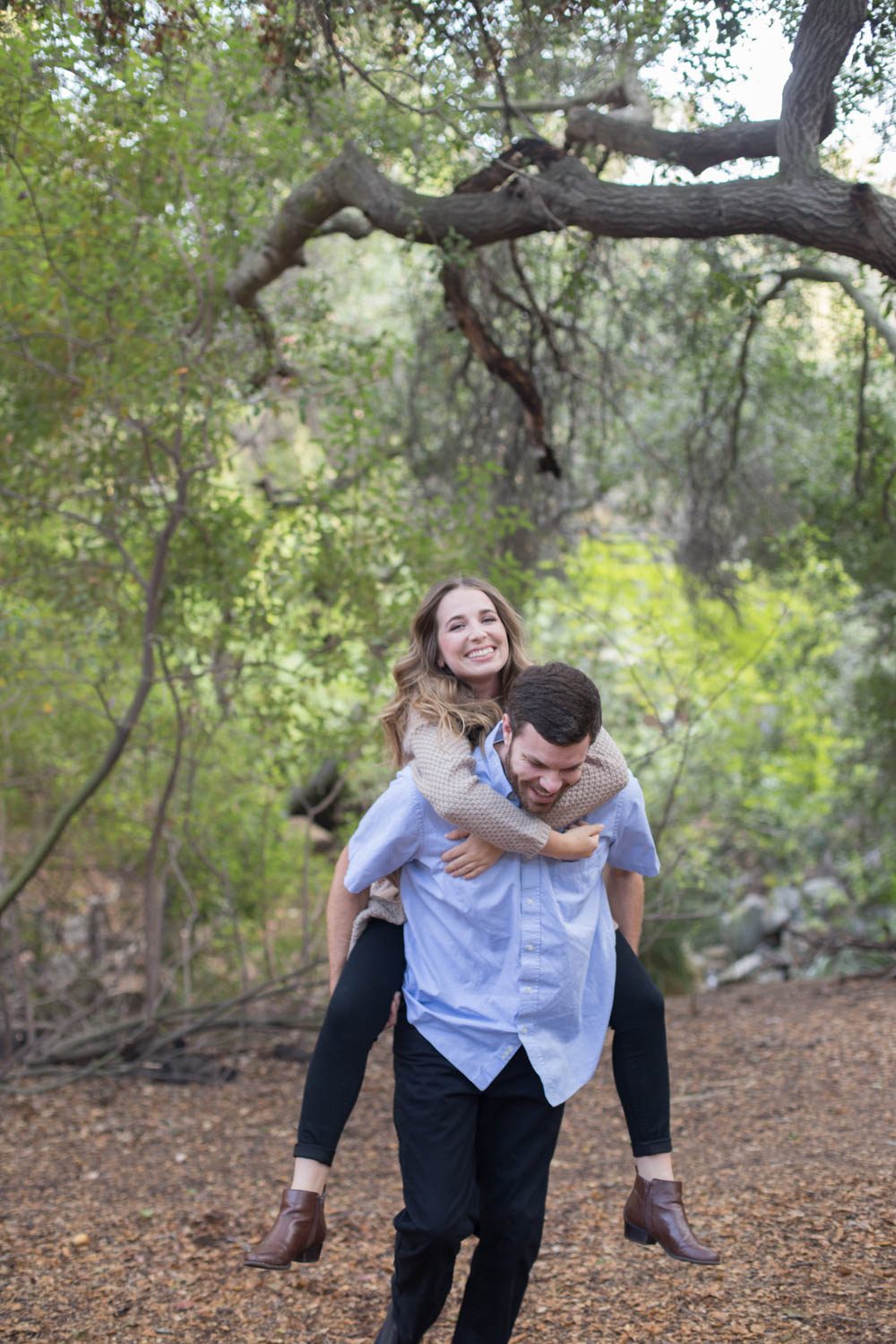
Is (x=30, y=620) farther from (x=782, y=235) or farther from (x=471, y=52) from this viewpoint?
(x=782, y=235)

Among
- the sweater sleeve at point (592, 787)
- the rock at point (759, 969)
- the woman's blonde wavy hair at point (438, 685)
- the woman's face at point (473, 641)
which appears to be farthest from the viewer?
the rock at point (759, 969)

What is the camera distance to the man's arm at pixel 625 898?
7.79 feet

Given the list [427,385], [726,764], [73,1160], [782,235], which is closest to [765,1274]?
[73,1160]

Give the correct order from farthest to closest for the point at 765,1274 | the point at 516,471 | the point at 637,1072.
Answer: the point at 516,471 → the point at 765,1274 → the point at 637,1072

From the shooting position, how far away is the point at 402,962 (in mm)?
2211

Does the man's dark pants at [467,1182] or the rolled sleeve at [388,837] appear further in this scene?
the rolled sleeve at [388,837]

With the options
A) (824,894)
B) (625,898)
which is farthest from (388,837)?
(824,894)

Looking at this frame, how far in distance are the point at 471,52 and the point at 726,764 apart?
609 centimetres

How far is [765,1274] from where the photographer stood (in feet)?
9.17

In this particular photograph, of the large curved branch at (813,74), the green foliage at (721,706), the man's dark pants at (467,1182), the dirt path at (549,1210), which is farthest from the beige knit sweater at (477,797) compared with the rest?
the green foliage at (721,706)

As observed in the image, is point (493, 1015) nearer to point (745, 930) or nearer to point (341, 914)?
point (341, 914)

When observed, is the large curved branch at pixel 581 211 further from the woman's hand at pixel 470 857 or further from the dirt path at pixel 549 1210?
the dirt path at pixel 549 1210

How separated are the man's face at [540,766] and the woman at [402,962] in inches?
1.2

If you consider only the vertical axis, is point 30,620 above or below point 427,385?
below
